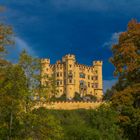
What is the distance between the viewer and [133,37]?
30.2m

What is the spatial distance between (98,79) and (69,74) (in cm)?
901

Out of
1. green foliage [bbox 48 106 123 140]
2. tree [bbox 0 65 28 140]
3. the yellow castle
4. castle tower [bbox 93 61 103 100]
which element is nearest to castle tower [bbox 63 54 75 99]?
the yellow castle

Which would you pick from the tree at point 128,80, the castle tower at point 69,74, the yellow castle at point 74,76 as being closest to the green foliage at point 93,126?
the tree at point 128,80

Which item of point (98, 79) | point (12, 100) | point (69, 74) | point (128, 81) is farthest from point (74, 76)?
point (12, 100)

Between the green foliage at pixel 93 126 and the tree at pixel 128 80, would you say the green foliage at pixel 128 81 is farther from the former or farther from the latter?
the green foliage at pixel 93 126

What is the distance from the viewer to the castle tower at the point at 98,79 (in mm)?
131375

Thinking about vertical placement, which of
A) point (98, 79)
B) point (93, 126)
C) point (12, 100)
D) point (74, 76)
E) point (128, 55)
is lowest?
point (12, 100)

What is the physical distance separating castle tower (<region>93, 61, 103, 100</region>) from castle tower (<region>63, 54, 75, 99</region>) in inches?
280

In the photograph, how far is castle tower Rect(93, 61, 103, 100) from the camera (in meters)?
131

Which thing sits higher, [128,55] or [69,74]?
[69,74]

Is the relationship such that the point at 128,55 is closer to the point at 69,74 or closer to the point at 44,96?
the point at 44,96

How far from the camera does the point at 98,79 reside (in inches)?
5310

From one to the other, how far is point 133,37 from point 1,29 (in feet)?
29.1

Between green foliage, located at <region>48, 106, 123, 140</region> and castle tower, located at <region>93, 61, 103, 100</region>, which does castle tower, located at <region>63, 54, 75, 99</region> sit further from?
green foliage, located at <region>48, 106, 123, 140</region>
